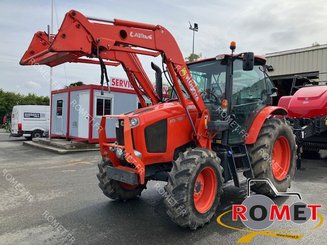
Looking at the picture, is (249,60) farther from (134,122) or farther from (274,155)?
(274,155)

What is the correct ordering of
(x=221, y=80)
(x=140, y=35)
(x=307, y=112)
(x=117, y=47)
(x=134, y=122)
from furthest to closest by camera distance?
(x=307, y=112) < (x=221, y=80) < (x=134, y=122) < (x=140, y=35) < (x=117, y=47)

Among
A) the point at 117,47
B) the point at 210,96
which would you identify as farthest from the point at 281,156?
the point at 117,47

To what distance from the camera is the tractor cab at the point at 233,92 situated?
17.2 feet

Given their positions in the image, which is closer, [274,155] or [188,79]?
[188,79]

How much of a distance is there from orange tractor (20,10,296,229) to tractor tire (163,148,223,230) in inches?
0.5

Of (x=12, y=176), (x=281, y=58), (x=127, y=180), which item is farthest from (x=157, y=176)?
(x=281, y=58)

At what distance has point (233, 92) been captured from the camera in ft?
17.5

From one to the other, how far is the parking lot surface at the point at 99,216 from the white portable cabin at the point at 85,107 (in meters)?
6.34

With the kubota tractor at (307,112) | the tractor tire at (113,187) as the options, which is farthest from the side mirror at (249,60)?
the kubota tractor at (307,112)

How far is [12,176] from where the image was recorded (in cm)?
843

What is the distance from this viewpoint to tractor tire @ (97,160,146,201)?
5.38 meters

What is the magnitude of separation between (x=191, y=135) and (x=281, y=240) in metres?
Result: 1.93

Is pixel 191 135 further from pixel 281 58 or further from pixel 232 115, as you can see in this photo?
pixel 281 58

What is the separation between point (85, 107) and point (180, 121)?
1050cm
